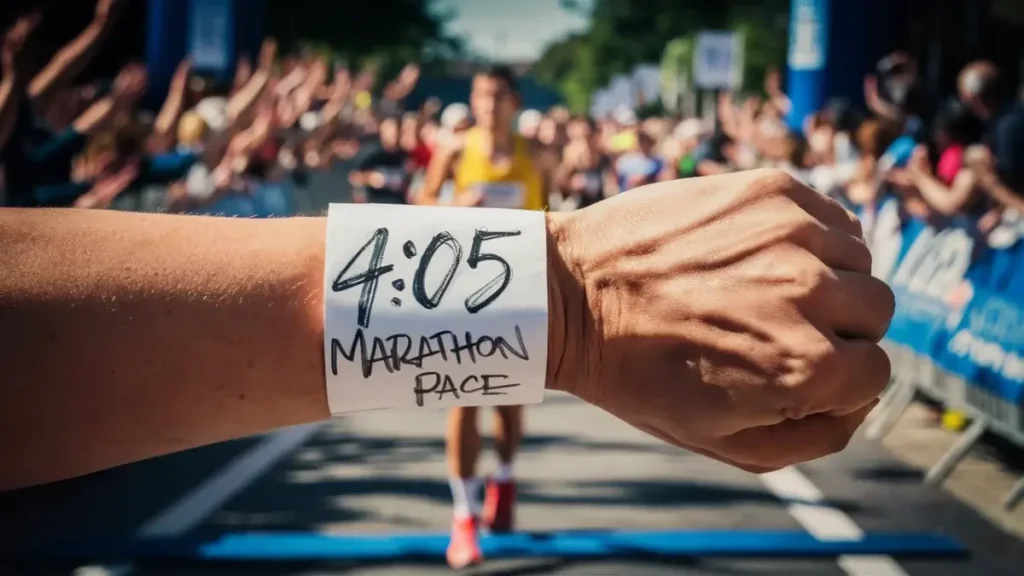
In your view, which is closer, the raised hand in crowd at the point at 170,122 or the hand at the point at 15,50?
the hand at the point at 15,50

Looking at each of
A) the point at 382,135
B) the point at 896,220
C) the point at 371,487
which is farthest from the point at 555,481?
the point at 382,135

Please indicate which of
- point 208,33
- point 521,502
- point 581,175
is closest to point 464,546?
point 521,502

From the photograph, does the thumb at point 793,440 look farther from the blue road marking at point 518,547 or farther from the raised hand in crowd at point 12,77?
the raised hand in crowd at point 12,77

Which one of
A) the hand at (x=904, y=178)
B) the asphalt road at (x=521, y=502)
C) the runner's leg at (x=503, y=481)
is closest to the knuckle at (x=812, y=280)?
the asphalt road at (x=521, y=502)

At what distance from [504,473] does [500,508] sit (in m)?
0.16

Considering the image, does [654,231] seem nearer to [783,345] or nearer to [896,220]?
[783,345]

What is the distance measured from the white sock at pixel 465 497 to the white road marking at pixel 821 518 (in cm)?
135

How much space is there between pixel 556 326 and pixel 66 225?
0.65m

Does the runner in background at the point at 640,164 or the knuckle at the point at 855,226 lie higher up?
the runner in background at the point at 640,164

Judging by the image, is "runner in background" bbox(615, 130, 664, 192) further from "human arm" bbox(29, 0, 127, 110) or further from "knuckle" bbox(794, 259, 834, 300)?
"knuckle" bbox(794, 259, 834, 300)

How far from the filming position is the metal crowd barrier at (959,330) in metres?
6.07

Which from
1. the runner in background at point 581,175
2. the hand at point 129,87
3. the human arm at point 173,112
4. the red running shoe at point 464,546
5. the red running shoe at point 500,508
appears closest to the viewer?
the red running shoe at point 464,546

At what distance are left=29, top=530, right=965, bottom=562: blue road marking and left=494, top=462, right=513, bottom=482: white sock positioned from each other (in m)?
0.34

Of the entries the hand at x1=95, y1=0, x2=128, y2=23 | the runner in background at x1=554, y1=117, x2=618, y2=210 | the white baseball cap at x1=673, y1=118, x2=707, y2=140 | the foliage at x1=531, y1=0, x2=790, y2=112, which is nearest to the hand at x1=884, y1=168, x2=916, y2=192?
the hand at x1=95, y1=0, x2=128, y2=23
